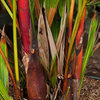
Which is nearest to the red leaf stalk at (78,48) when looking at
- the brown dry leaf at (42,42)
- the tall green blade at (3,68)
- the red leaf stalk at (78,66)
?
the red leaf stalk at (78,66)

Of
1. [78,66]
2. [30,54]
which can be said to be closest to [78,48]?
[78,66]

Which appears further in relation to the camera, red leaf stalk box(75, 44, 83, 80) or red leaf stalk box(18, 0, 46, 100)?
red leaf stalk box(75, 44, 83, 80)

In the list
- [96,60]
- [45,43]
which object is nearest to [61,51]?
[45,43]

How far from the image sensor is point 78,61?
69cm

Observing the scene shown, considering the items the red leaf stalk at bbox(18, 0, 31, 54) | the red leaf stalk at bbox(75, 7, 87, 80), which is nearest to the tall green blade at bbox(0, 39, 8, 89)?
the red leaf stalk at bbox(18, 0, 31, 54)

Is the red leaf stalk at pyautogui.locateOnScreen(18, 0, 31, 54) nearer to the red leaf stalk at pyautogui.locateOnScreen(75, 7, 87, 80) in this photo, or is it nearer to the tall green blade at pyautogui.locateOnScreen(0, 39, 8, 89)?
the tall green blade at pyautogui.locateOnScreen(0, 39, 8, 89)

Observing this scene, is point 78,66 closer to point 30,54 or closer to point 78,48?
point 78,48

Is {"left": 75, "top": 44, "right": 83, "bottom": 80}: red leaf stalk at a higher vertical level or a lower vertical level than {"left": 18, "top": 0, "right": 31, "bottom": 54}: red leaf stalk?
lower

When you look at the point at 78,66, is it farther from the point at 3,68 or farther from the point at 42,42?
the point at 3,68

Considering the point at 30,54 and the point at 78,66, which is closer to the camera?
the point at 30,54

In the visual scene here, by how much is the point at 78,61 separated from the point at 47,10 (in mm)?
220

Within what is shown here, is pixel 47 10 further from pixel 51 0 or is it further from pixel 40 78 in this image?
pixel 40 78

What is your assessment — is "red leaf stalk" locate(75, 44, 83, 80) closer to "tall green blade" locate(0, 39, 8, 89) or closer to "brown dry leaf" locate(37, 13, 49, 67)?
"brown dry leaf" locate(37, 13, 49, 67)

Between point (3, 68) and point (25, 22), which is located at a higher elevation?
point (25, 22)
